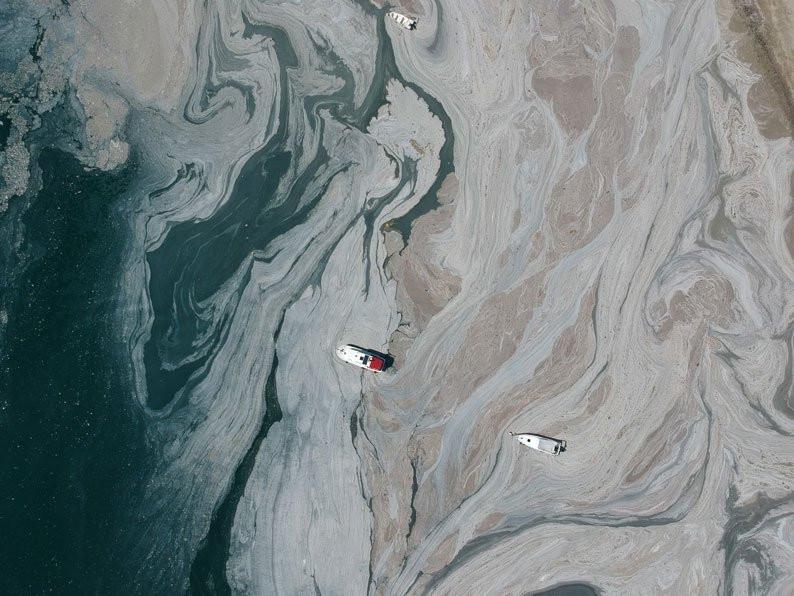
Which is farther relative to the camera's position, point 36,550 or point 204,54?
point 204,54

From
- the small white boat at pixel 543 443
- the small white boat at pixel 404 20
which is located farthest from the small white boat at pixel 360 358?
the small white boat at pixel 404 20

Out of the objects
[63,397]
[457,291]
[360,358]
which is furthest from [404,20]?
[63,397]

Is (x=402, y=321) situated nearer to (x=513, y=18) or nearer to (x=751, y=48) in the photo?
(x=513, y=18)

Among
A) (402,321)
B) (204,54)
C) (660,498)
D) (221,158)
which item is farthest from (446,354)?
(204,54)

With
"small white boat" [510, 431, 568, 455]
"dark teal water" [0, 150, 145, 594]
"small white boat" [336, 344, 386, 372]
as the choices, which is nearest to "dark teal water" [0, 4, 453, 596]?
"dark teal water" [0, 150, 145, 594]

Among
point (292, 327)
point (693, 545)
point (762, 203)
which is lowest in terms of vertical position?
point (693, 545)

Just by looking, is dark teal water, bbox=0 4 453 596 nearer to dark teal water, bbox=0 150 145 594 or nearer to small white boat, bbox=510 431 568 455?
dark teal water, bbox=0 150 145 594
